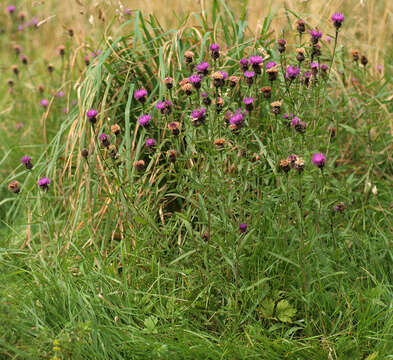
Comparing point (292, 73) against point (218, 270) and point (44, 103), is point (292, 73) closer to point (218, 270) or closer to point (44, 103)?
point (218, 270)

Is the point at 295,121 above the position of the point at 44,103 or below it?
above

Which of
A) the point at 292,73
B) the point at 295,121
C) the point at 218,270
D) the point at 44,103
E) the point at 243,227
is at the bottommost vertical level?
the point at 218,270

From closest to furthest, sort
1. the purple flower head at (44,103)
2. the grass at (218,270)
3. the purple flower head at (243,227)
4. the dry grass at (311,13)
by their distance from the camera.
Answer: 1. the grass at (218,270)
2. the purple flower head at (243,227)
3. the dry grass at (311,13)
4. the purple flower head at (44,103)

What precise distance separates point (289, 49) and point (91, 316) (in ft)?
7.56

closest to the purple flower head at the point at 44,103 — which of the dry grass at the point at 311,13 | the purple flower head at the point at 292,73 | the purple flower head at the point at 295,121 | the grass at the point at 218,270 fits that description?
the dry grass at the point at 311,13

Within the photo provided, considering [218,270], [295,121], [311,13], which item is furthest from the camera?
[311,13]

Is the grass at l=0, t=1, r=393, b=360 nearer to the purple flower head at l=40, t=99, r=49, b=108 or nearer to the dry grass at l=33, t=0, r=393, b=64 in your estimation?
the dry grass at l=33, t=0, r=393, b=64

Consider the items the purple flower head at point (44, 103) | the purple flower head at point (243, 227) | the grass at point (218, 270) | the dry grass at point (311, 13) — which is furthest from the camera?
the purple flower head at point (44, 103)

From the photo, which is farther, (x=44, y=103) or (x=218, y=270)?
(x=44, y=103)

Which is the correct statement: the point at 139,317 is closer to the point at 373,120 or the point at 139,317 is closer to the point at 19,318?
the point at 19,318

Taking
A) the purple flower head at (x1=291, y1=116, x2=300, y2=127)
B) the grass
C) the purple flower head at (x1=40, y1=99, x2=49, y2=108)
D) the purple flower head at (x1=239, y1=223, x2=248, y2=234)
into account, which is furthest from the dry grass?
the purple flower head at (x1=239, y1=223, x2=248, y2=234)

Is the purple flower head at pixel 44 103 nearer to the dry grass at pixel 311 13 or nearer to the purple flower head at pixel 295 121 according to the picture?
the dry grass at pixel 311 13

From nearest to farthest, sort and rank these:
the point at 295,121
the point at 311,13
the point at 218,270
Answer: the point at 295,121 → the point at 218,270 → the point at 311,13

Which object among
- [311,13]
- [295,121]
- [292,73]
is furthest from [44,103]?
[295,121]
